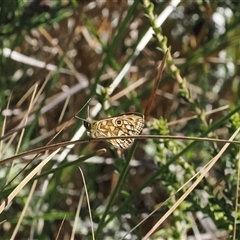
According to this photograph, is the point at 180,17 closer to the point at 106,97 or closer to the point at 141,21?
the point at 141,21

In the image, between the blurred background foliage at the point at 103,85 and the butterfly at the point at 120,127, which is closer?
the butterfly at the point at 120,127

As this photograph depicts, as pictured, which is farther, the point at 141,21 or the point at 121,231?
the point at 141,21

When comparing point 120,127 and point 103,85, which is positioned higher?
point 120,127

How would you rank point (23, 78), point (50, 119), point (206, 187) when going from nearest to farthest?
1. point (206, 187)
2. point (23, 78)
3. point (50, 119)

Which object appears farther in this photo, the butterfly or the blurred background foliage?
the blurred background foliage

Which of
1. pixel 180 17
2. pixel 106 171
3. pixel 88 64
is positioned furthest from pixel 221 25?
pixel 106 171

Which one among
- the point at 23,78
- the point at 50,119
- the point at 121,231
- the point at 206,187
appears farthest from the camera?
the point at 50,119

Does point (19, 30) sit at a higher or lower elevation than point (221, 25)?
higher

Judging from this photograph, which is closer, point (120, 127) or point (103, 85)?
point (120, 127)
